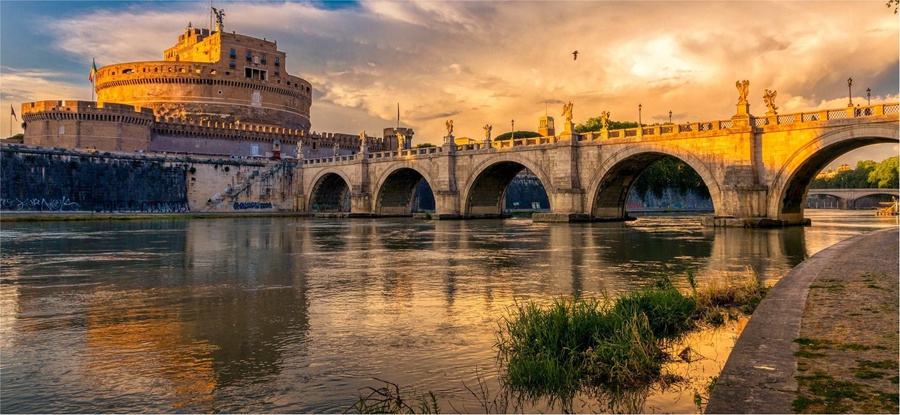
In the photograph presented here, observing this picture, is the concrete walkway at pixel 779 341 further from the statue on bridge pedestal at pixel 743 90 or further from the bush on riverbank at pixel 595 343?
the statue on bridge pedestal at pixel 743 90

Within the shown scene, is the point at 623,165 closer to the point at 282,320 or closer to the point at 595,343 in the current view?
the point at 282,320

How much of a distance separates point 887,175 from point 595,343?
386ft

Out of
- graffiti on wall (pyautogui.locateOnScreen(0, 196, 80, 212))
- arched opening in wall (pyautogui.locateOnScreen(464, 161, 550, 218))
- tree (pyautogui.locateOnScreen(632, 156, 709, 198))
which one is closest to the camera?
Answer: graffiti on wall (pyautogui.locateOnScreen(0, 196, 80, 212))

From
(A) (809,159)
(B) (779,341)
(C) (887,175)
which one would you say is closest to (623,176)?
(A) (809,159)

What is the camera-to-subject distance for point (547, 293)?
12.4m

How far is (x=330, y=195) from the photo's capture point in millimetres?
75125

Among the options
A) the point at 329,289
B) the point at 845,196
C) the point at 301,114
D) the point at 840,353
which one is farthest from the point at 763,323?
the point at 845,196

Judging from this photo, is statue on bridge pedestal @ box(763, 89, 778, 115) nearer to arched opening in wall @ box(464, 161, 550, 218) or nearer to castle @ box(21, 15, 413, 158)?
arched opening in wall @ box(464, 161, 550, 218)

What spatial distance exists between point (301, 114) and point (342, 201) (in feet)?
90.0

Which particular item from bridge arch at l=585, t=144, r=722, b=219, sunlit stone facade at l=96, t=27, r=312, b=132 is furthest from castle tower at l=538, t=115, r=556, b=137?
sunlit stone facade at l=96, t=27, r=312, b=132

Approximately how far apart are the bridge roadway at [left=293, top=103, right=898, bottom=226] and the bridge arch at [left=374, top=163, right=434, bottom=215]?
12 centimetres

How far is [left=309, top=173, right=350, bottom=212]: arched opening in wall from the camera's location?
2852 inches

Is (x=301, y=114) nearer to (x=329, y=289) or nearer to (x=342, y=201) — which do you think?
(x=342, y=201)

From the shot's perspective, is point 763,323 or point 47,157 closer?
point 763,323
